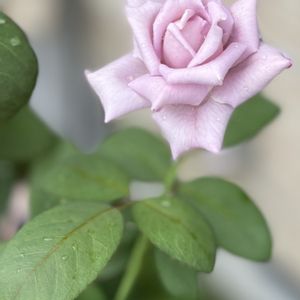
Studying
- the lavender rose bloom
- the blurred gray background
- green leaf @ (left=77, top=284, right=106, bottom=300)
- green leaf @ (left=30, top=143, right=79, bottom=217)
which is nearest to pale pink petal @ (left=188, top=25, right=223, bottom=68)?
the lavender rose bloom

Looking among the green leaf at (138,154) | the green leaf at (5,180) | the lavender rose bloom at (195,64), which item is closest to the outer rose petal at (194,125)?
the lavender rose bloom at (195,64)

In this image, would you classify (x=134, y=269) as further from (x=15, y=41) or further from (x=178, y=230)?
(x=15, y=41)

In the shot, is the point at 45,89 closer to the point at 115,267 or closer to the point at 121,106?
the point at 115,267

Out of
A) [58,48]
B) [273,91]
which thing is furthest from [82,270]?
[58,48]

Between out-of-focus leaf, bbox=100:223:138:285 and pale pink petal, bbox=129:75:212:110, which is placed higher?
pale pink petal, bbox=129:75:212:110

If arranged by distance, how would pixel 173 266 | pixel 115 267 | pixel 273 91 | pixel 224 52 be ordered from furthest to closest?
pixel 273 91, pixel 115 267, pixel 173 266, pixel 224 52

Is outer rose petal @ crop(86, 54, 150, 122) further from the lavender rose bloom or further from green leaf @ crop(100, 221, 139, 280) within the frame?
green leaf @ crop(100, 221, 139, 280)

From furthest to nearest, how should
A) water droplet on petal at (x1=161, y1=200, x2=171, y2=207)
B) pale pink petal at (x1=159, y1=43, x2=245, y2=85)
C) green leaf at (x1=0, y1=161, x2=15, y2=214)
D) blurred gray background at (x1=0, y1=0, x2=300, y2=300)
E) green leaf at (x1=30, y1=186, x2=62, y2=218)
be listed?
blurred gray background at (x1=0, y1=0, x2=300, y2=300)
green leaf at (x1=0, y1=161, x2=15, y2=214)
green leaf at (x1=30, y1=186, x2=62, y2=218)
water droplet on petal at (x1=161, y1=200, x2=171, y2=207)
pale pink petal at (x1=159, y1=43, x2=245, y2=85)
